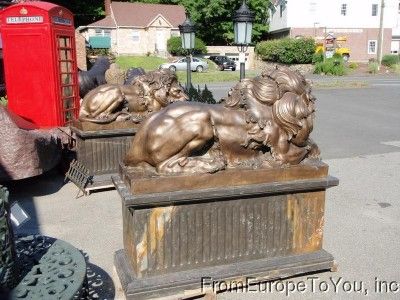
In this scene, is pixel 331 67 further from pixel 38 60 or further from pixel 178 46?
pixel 38 60

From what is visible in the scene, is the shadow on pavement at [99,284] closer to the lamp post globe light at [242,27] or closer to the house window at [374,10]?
the lamp post globe light at [242,27]

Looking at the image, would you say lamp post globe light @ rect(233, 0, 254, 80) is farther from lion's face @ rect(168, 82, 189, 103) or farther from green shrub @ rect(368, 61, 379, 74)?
green shrub @ rect(368, 61, 379, 74)

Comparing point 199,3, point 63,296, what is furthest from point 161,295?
point 199,3

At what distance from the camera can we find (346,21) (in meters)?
42.6

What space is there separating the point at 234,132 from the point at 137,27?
143 feet

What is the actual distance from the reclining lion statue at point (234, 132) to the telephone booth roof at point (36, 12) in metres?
4.64

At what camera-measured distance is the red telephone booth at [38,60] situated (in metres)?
7.46

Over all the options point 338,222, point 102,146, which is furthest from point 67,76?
point 338,222

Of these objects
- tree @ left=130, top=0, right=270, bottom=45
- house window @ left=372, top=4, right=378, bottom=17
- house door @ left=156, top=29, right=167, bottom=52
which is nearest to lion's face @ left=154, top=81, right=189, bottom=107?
tree @ left=130, top=0, right=270, bottom=45

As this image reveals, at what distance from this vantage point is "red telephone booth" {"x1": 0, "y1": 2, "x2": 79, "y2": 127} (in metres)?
7.46

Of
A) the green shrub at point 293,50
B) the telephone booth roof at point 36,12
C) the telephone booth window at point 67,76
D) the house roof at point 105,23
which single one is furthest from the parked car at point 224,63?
the telephone booth roof at point 36,12

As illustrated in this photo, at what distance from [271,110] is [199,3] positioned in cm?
4084

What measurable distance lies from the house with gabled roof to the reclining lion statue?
41.6 meters

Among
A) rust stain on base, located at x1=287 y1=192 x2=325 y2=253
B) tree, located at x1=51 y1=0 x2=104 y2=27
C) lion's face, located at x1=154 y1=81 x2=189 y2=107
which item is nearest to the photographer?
rust stain on base, located at x1=287 y1=192 x2=325 y2=253
